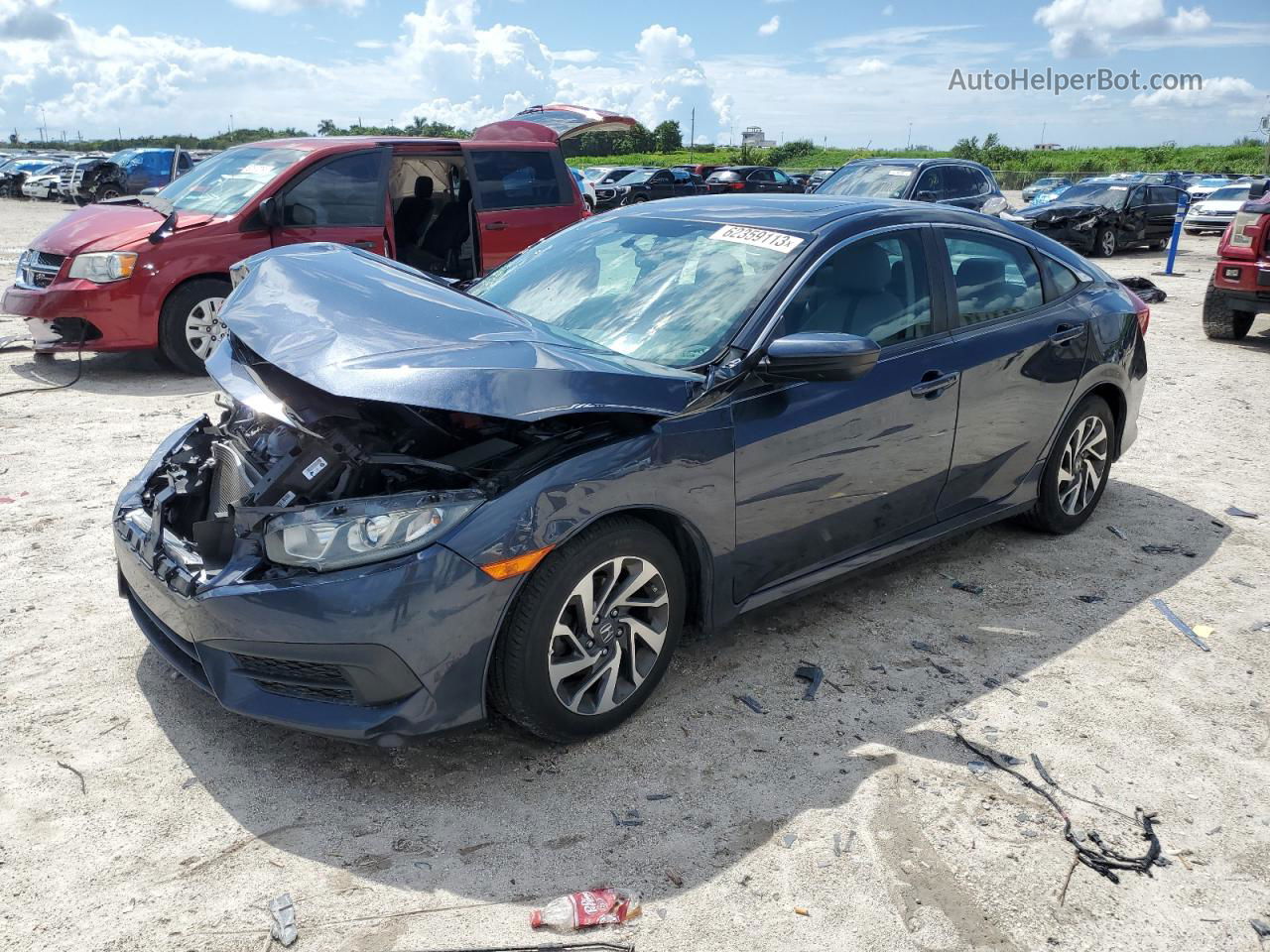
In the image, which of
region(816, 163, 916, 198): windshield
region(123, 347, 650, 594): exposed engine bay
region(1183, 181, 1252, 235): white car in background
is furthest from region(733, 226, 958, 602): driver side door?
region(1183, 181, 1252, 235): white car in background

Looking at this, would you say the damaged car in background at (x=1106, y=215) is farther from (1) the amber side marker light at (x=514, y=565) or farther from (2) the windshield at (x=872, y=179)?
(1) the amber side marker light at (x=514, y=565)

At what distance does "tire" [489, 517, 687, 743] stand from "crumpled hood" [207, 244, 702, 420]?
44cm

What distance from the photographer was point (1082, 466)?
514cm

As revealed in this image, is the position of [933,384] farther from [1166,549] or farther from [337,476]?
[337,476]

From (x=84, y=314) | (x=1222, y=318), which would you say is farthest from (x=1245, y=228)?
(x=84, y=314)

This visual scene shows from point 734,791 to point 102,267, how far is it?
667 centimetres

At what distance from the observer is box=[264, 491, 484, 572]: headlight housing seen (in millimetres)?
2818

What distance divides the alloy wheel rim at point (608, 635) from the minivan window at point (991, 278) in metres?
1.96

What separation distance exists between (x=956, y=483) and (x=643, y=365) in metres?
1.70

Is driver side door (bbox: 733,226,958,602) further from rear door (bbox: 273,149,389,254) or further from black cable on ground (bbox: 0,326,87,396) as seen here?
black cable on ground (bbox: 0,326,87,396)

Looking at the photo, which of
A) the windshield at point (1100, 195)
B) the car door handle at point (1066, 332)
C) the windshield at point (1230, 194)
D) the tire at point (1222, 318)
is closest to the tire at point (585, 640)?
the car door handle at point (1066, 332)

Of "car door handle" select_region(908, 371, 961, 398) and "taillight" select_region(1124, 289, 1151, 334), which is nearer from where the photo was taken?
"car door handle" select_region(908, 371, 961, 398)

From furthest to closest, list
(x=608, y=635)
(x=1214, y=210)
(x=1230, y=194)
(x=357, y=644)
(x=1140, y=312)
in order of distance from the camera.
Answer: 1. (x=1230, y=194)
2. (x=1214, y=210)
3. (x=1140, y=312)
4. (x=608, y=635)
5. (x=357, y=644)

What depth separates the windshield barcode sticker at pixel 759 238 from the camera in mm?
3812
